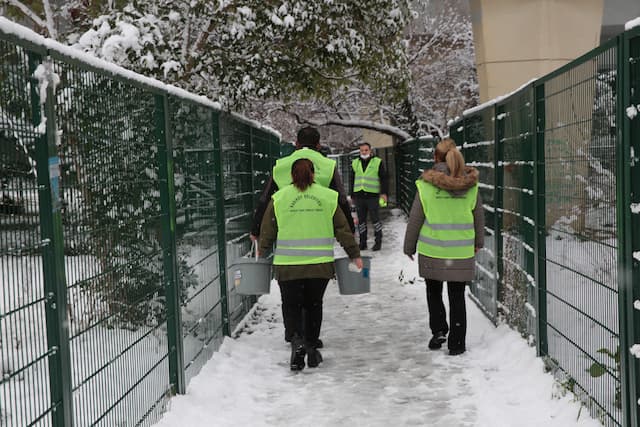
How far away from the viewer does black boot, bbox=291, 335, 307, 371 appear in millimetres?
7004

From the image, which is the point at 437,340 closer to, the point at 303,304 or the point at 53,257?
the point at 303,304

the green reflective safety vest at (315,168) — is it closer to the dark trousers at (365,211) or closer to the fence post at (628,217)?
the fence post at (628,217)

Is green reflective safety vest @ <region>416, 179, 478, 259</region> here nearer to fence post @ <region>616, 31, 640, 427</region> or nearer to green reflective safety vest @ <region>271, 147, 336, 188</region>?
green reflective safety vest @ <region>271, 147, 336, 188</region>

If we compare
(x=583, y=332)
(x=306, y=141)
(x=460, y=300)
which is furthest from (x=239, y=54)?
(x=583, y=332)

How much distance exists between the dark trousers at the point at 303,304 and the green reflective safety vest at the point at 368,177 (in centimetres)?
771

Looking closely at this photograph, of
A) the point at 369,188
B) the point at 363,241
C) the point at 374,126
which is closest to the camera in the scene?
the point at 369,188

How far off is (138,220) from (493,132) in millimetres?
4097

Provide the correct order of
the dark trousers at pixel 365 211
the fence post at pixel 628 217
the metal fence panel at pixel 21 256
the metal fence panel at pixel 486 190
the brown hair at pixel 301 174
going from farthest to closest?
1. the dark trousers at pixel 365 211
2. the metal fence panel at pixel 486 190
3. the brown hair at pixel 301 174
4. the fence post at pixel 628 217
5. the metal fence panel at pixel 21 256

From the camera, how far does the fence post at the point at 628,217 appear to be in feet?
13.1

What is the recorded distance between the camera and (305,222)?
685 cm

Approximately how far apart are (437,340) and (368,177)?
749cm

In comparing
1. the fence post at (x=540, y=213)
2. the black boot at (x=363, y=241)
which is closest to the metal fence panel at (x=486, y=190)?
the fence post at (x=540, y=213)

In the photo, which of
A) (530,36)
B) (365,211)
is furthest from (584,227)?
(530,36)

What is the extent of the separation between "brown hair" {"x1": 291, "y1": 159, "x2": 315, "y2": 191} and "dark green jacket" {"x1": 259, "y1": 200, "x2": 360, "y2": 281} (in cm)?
35
